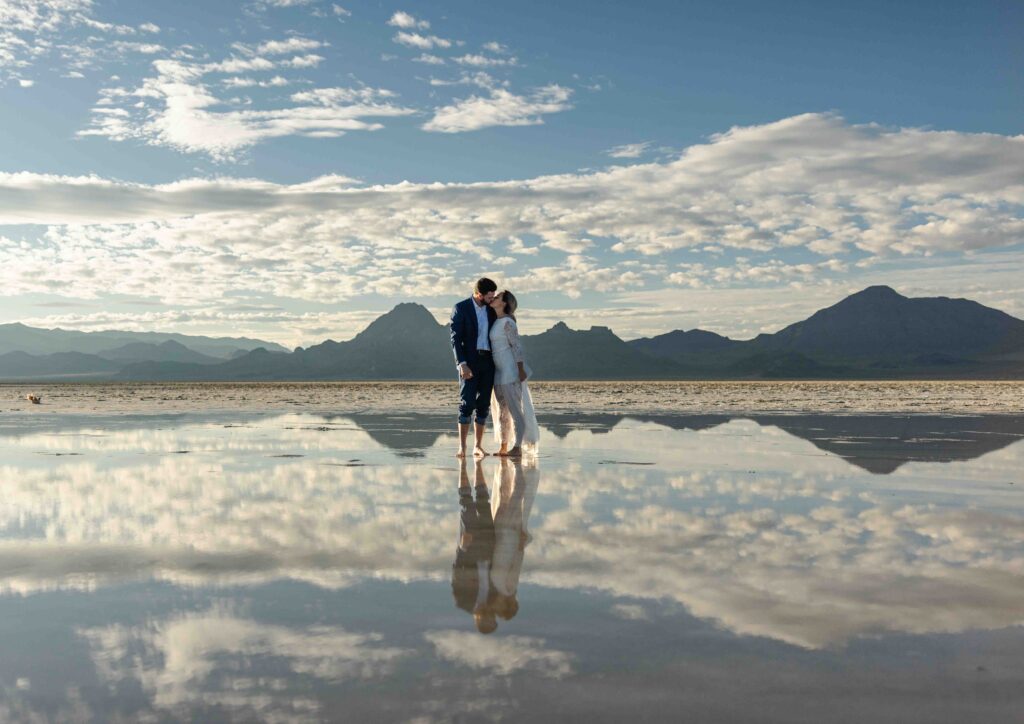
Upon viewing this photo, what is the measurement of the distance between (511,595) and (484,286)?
28.2 ft

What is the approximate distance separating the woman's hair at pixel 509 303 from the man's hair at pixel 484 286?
8.1 inches

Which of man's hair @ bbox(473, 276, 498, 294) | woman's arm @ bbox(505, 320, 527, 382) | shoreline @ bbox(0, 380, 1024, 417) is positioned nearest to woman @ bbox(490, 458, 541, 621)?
woman's arm @ bbox(505, 320, 527, 382)

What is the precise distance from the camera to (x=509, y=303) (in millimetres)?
13227

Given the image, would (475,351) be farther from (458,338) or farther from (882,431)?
(882,431)

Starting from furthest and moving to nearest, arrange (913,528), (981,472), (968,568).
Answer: (981,472) → (913,528) → (968,568)

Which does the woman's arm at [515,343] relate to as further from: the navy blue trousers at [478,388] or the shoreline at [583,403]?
the shoreline at [583,403]

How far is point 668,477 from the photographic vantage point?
1006 cm

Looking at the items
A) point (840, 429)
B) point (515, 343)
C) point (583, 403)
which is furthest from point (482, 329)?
point (583, 403)

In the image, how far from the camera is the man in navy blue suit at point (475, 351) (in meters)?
12.8

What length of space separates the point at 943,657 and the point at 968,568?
2012 mm

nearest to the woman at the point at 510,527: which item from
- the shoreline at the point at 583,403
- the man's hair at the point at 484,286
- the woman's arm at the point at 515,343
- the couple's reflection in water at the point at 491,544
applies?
the couple's reflection in water at the point at 491,544

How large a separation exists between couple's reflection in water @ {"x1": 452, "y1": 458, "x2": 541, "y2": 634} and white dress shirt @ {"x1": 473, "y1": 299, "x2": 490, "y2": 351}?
2.81m

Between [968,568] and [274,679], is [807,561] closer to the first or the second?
[968,568]

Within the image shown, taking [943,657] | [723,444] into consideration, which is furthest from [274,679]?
[723,444]
